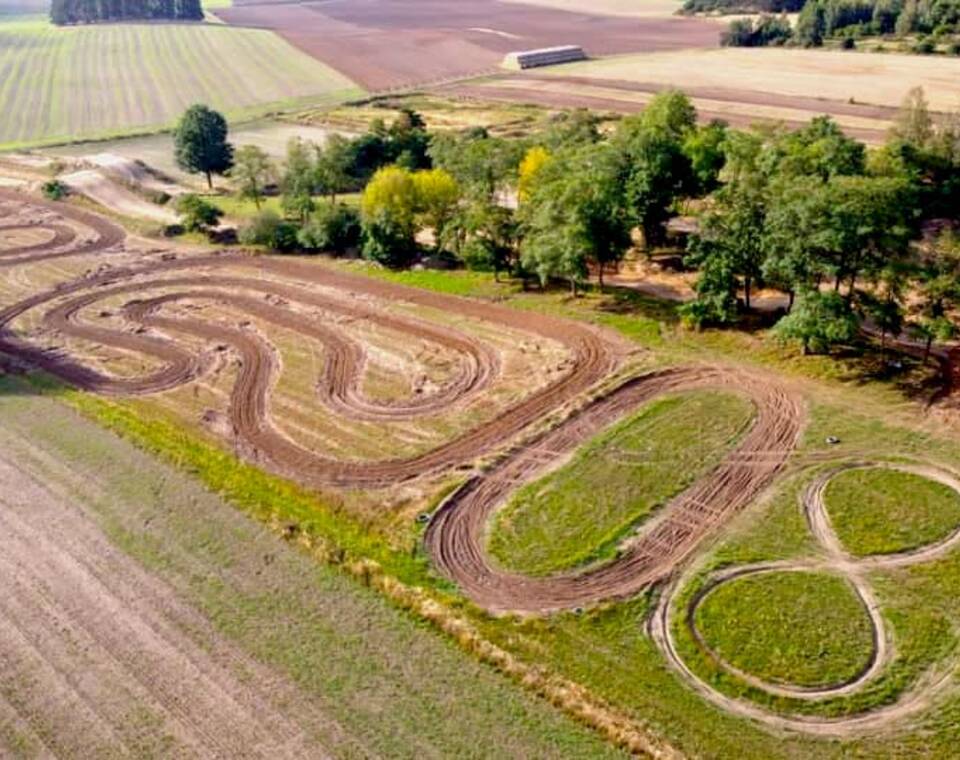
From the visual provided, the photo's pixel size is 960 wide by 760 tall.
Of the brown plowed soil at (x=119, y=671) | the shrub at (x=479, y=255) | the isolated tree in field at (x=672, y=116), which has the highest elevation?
the isolated tree in field at (x=672, y=116)

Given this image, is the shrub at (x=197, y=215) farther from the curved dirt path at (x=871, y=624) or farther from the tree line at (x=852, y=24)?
the tree line at (x=852, y=24)

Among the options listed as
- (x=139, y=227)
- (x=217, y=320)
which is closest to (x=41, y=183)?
(x=139, y=227)

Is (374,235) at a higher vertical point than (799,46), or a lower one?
lower

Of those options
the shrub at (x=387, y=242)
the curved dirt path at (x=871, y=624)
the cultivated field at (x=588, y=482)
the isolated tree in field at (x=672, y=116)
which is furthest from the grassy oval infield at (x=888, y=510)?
the isolated tree in field at (x=672, y=116)

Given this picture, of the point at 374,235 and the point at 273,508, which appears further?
the point at 374,235

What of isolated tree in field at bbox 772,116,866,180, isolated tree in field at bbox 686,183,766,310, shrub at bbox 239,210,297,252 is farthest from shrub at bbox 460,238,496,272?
isolated tree in field at bbox 772,116,866,180

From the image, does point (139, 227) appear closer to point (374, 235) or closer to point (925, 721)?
point (374, 235)
